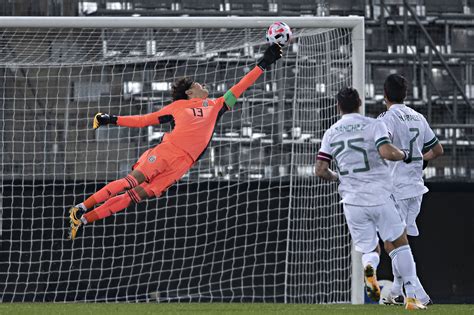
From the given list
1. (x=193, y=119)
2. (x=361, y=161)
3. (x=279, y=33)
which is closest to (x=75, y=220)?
(x=193, y=119)

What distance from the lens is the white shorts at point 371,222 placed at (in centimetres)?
630

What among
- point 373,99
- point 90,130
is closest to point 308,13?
point 373,99

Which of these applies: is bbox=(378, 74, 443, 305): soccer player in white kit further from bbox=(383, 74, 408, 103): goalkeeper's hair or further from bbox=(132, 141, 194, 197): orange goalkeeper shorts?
bbox=(132, 141, 194, 197): orange goalkeeper shorts

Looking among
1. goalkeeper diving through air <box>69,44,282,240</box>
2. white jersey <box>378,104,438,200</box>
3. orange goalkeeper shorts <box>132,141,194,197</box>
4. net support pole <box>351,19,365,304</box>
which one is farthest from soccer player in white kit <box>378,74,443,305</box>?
orange goalkeeper shorts <box>132,141,194,197</box>

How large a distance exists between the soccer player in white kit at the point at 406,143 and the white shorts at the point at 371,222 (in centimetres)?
70

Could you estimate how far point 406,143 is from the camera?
7043 millimetres

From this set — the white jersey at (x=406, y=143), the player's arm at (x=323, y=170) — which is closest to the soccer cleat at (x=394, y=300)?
the white jersey at (x=406, y=143)

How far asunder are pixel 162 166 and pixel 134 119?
0.45 m

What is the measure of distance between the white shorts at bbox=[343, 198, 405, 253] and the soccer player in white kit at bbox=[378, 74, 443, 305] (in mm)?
695

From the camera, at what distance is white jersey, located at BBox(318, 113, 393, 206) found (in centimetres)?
628

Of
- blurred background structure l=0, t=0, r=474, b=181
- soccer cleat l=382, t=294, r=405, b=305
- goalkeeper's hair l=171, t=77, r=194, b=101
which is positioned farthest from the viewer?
blurred background structure l=0, t=0, r=474, b=181

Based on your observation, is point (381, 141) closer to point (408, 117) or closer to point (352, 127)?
point (352, 127)

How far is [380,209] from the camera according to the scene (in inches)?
248

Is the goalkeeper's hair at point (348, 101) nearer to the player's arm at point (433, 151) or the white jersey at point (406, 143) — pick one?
the white jersey at point (406, 143)
